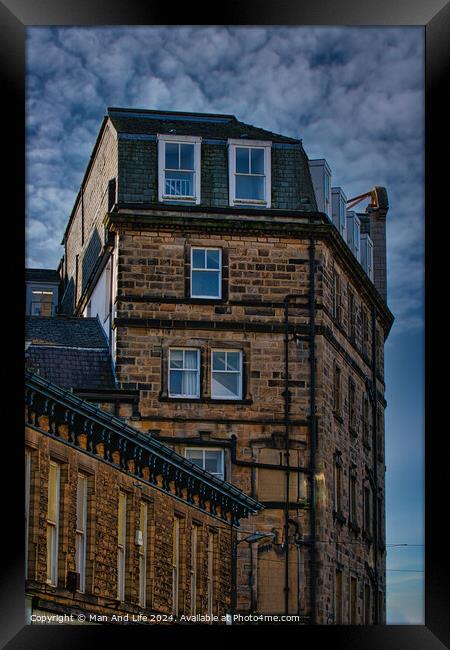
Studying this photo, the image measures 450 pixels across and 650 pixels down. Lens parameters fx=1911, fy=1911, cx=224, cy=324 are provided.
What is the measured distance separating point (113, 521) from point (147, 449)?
162 centimetres

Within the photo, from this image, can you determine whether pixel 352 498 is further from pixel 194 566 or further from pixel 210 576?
pixel 194 566

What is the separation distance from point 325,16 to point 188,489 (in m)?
9.44

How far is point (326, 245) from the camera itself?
3525 cm

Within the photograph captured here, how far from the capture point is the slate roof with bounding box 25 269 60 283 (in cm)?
2905

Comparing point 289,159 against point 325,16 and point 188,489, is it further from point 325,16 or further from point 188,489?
point 325,16

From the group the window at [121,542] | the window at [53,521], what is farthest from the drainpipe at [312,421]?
the window at [53,521]

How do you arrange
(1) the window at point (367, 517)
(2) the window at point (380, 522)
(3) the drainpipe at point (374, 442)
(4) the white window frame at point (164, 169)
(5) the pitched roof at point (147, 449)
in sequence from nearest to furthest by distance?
(5) the pitched roof at point (147, 449) → (2) the window at point (380, 522) → (3) the drainpipe at point (374, 442) → (1) the window at point (367, 517) → (4) the white window frame at point (164, 169)

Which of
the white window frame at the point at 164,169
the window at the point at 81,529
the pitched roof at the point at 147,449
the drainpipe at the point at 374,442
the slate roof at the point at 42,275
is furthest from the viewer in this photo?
the white window frame at the point at 164,169

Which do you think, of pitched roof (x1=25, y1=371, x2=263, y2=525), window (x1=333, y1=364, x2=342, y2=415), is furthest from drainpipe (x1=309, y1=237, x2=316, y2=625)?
pitched roof (x1=25, y1=371, x2=263, y2=525)

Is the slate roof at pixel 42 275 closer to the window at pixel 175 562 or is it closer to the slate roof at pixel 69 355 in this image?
the slate roof at pixel 69 355

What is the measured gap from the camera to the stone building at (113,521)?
26.6 m

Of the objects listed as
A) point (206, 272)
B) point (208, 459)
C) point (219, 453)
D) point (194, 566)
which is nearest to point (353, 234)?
point (206, 272)

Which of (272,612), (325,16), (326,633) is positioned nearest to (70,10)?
(325,16)
